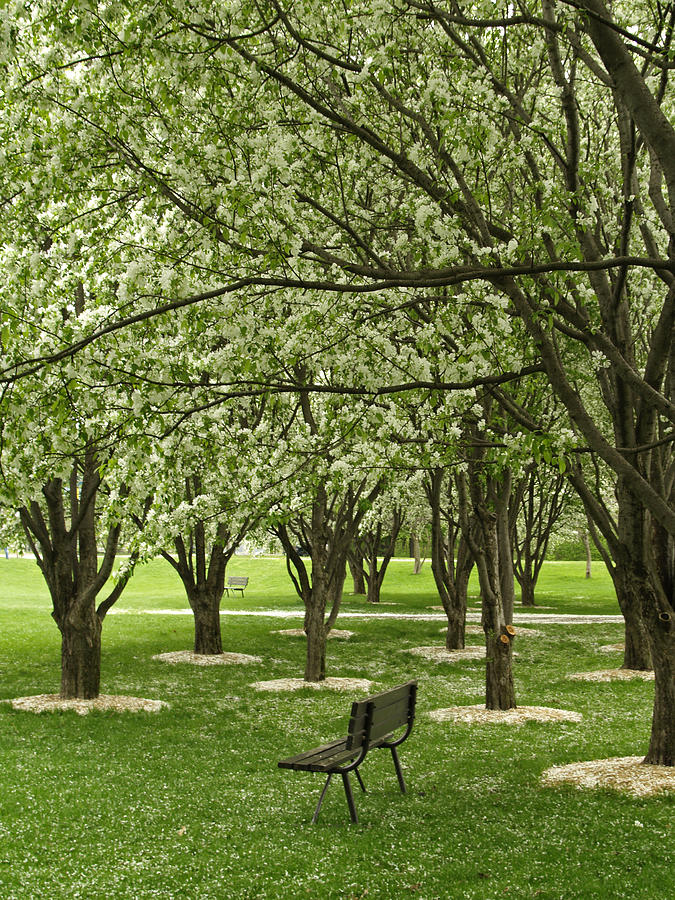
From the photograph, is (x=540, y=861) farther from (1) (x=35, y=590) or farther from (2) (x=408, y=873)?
(1) (x=35, y=590)

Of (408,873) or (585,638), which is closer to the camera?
(408,873)

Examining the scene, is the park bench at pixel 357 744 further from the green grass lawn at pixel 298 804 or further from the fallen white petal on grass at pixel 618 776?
the fallen white petal on grass at pixel 618 776

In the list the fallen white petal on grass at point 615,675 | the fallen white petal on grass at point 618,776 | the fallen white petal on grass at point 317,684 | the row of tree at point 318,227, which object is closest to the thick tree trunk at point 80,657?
the fallen white petal on grass at point 317,684

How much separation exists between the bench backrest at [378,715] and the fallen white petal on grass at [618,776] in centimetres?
192

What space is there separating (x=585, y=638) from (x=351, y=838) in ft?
71.5

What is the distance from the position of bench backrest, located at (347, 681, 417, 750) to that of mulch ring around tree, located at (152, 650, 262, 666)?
12210 millimetres

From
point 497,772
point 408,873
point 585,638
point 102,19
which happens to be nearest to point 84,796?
point 408,873

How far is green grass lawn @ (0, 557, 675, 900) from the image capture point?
665 cm

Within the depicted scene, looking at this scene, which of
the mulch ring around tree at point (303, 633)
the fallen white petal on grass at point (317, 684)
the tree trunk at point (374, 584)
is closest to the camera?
the fallen white petal on grass at point (317, 684)

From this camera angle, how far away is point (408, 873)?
670 cm

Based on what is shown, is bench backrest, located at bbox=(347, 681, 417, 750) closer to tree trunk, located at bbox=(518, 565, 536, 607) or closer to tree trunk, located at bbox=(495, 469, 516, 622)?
tree trunk, located at bbox=(495, 469, 516, 622)

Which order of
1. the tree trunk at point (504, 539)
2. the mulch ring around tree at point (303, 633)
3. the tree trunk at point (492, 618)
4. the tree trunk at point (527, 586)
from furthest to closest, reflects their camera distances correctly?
the tree trunk at point (527, 586) < the mulch ring around tree at point (303, 633) < the tree trunk at point (504, 539) < the tree trunk at point (492, 618)

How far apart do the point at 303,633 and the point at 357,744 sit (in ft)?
68.6

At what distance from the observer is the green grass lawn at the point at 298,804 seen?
6.65 meters
